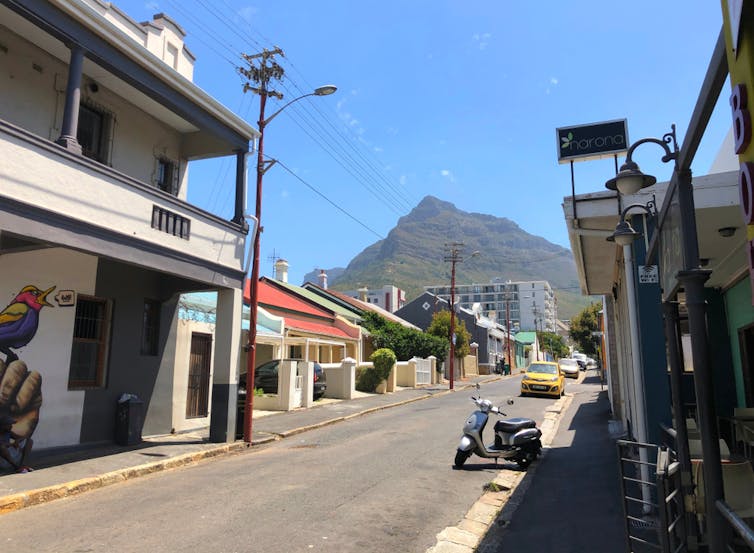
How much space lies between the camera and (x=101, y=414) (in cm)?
1171

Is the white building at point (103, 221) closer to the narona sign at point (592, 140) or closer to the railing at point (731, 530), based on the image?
the narona sign at point (592, 140)

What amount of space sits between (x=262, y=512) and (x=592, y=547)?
3809 millimetres

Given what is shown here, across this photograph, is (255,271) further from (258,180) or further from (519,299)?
(519,299)

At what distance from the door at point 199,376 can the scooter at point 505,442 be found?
8260 mm

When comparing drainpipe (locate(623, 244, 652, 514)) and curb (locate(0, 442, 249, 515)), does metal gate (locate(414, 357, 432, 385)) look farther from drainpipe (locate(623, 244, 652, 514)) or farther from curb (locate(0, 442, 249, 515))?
drainpipe (locate(623, 244, 652, 514))

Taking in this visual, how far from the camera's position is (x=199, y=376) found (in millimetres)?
15414

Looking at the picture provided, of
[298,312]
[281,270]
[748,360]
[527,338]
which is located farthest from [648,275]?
[527,338]

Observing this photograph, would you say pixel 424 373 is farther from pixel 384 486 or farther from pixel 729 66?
pixel 729 66

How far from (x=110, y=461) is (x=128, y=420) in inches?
75.2

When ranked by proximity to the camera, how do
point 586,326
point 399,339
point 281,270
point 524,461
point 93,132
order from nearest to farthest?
1. point 524,461
2. point 93,132
3. point 399,339
4. point 281,270
5. point 586,326

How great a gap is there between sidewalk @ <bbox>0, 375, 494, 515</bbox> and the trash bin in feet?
0.82

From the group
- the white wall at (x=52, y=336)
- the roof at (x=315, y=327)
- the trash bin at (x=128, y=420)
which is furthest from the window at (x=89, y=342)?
the roof at (x=315, y=327)

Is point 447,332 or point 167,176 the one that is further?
point 447,332

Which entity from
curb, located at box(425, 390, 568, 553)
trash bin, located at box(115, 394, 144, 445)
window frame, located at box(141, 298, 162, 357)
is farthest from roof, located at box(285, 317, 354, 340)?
curb, located at box(425, 390, 568, 553)
